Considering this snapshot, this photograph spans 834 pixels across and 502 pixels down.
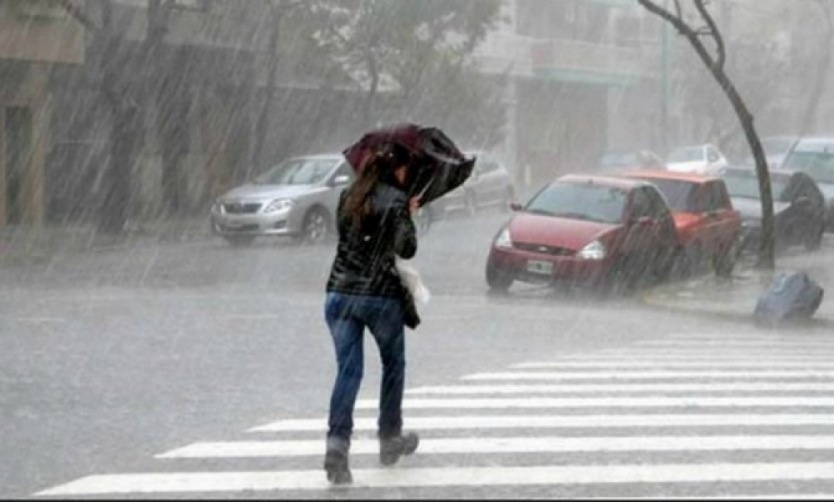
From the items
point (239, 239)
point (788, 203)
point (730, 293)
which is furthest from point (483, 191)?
point (730, 293)

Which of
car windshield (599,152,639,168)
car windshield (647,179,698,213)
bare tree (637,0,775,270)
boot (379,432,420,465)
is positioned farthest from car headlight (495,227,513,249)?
car windshield (599,152,639,168)

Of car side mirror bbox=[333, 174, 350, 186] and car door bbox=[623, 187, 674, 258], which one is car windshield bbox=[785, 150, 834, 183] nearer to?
car side mirror bbox=[333, 174, 350, 186]

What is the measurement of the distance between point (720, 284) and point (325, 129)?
21795mm

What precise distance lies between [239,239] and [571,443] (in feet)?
70.6

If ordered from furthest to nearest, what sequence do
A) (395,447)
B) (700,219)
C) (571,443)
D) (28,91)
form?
(28,91) < (700,219) < (571,443) < (395,447)

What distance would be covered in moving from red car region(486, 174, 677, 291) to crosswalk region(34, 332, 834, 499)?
23.2 ft

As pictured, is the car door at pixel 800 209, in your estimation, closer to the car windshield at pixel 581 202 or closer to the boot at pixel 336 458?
the car windshield at pixel 581 202

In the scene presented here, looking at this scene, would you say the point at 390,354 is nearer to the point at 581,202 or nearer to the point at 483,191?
the point at 581,202

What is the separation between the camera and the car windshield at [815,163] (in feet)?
122

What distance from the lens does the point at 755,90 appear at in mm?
61000

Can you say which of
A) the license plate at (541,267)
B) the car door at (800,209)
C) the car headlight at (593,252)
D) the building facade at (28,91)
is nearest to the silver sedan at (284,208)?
the building facade at (28,91)

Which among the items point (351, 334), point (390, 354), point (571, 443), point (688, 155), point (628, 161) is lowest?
point (628, 161)

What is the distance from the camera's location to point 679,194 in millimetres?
25922

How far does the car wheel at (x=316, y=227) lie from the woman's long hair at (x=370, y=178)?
2289cm
